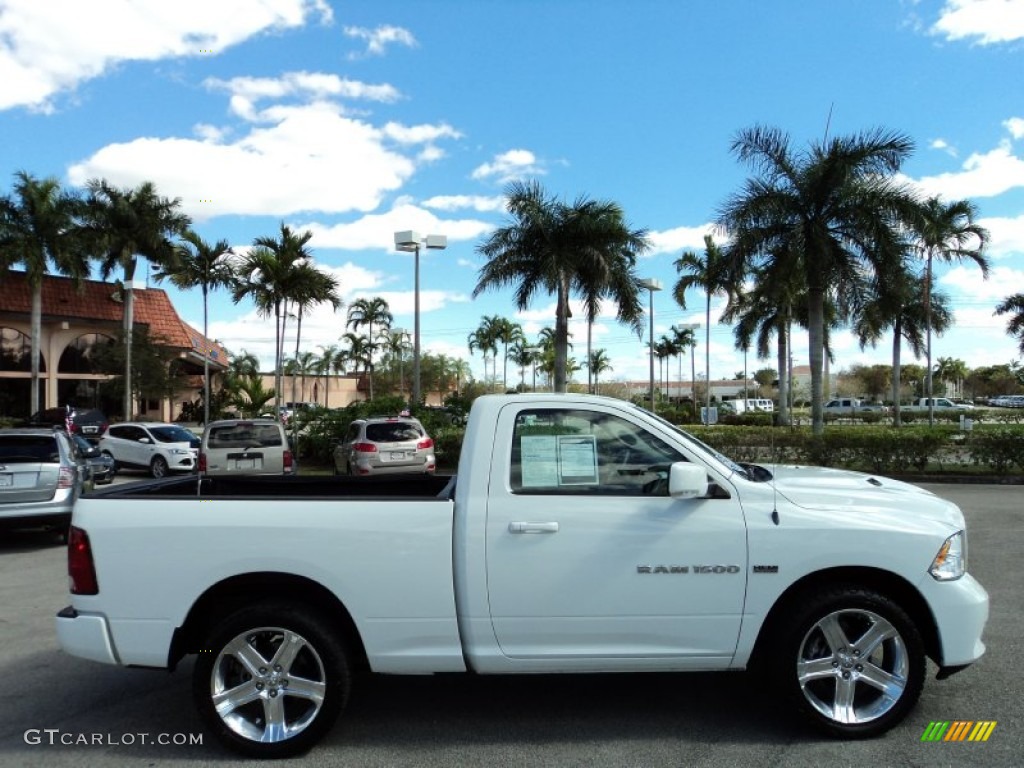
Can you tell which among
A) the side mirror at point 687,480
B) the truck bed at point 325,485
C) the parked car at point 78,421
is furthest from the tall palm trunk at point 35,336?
the side mirror at point 687,480

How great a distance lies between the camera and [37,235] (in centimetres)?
3531

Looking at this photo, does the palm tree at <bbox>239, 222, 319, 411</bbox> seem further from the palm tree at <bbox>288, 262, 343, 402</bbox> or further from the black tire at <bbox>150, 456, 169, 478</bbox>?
the black tire at <bbox>150, 456, 169, 478</bbox>

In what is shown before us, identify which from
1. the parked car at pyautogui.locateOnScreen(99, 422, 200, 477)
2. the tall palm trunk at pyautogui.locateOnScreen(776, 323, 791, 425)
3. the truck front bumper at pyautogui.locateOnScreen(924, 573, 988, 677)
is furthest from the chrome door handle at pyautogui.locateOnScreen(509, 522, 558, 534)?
the tall palm trunk at pyautogui.locateOnScreen(776, 323, 791, 425)

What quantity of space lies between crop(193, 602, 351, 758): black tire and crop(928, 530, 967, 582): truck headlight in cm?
306

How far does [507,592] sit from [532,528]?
13.6 inches

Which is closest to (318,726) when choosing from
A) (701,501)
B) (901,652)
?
(701,501)

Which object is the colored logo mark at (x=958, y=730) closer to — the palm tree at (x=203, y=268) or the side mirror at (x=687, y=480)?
the side mirror at (x=687, y=480)

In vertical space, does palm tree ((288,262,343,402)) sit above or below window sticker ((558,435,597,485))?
Answer: above

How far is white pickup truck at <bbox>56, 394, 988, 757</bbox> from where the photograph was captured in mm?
3941

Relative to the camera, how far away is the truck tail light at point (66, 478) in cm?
989

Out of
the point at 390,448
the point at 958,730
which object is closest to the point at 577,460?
the point at 958,730

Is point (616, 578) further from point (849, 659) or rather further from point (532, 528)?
point (849, 659)

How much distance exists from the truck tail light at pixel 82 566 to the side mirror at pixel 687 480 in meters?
2.94

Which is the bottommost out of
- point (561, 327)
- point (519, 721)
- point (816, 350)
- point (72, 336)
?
point (519, 721)
